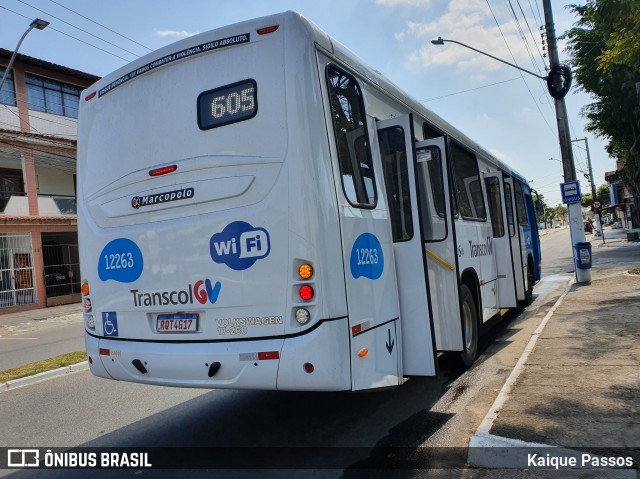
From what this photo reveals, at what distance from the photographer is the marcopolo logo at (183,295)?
153 inches

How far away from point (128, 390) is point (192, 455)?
8.90 ft

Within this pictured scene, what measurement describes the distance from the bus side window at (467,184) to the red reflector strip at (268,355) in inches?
152

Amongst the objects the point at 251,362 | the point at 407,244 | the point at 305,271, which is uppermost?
the point at 407,244

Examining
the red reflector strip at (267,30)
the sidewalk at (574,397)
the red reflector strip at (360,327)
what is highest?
the red reflector strip at (267,30)

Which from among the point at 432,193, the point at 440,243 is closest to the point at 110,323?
the point at 440,243

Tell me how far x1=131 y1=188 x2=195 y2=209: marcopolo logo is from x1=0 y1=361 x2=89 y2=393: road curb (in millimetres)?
4749

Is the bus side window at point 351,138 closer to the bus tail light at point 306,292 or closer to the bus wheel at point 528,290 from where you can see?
the bus tail light at point 306,292

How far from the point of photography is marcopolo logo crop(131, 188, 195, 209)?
13.3ft

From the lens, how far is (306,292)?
11.7 feet

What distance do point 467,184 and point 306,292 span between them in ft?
14.4

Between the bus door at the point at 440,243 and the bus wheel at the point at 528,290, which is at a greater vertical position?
the bus door at the point at 440,243

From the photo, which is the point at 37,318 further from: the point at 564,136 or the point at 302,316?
the point at 564,136

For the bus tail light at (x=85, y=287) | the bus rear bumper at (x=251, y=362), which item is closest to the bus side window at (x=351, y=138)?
the bus rear bumper at (x=251, y=362)
